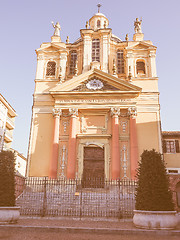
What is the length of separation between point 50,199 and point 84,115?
8841 millimetres

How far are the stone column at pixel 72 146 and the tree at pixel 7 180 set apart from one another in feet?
28.4

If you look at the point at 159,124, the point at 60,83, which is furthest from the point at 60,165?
the point at 159,124

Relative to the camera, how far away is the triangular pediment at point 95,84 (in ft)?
70.4

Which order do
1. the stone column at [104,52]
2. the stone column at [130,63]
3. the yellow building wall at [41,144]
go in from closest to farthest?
the yellow building wall at [41,144]
the stone column at [130,63]
the stone column at [104,52]

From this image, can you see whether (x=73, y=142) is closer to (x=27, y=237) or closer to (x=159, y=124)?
(x=159, y=124)

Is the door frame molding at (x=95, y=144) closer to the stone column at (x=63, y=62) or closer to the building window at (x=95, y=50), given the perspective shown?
the stone column at (x=63, y=62)

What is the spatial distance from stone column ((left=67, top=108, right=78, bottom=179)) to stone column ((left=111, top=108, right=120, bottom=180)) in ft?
10.3

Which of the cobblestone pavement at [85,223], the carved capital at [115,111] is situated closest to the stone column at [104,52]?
the carved capital at [115,111]

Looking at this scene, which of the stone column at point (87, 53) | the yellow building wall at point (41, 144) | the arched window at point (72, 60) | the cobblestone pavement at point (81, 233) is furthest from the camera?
the arched window at point (72, 60)

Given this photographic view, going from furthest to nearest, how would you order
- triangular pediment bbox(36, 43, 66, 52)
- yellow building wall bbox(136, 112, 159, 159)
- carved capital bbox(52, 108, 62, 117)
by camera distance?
triangular pediment bbox(36, 43, 66, 52), carved capital bbox(52, 108, 62, 117), yellow building wall bbox(136, 112, 159, 159)

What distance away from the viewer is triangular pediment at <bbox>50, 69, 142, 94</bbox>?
21.5 meters

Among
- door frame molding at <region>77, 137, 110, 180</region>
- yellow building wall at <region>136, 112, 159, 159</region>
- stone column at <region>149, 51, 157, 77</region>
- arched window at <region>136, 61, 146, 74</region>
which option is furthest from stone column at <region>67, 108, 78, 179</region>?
stone column at <region>149, 51, 157, 77</region>

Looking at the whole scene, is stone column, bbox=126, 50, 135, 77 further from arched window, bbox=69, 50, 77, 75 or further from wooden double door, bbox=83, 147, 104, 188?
wooden double door, bbox=83, 147, 104, 188

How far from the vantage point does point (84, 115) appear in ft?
71.6
